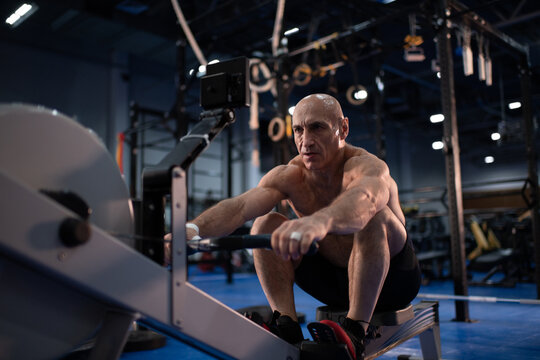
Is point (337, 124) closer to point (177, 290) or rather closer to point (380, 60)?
point (177, 290)

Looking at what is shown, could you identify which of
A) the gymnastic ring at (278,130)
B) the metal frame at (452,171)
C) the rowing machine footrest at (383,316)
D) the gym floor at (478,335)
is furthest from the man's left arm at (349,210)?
the gymnastic ring at (278,130)

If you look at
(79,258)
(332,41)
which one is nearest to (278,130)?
(332,41)

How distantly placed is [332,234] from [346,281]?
0.18 meters

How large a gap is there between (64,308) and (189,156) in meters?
0.42

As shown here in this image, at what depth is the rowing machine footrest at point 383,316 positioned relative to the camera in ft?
5.22

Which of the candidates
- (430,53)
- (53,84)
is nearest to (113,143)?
(53,84)

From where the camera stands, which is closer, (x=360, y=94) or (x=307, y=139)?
(x=307, y=139)

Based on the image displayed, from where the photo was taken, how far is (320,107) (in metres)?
1.66

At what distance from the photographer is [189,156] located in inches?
42.9

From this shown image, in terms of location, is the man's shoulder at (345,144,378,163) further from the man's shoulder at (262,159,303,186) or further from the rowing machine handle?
the rowing machine handle

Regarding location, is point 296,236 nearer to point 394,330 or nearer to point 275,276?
point 275,276

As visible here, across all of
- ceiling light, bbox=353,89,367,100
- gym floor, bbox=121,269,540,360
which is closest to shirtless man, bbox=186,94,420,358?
gym floor, bbox=121,269,540,360

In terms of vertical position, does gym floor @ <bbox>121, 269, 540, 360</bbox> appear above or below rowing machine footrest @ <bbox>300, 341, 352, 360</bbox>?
below

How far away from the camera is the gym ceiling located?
502cm
